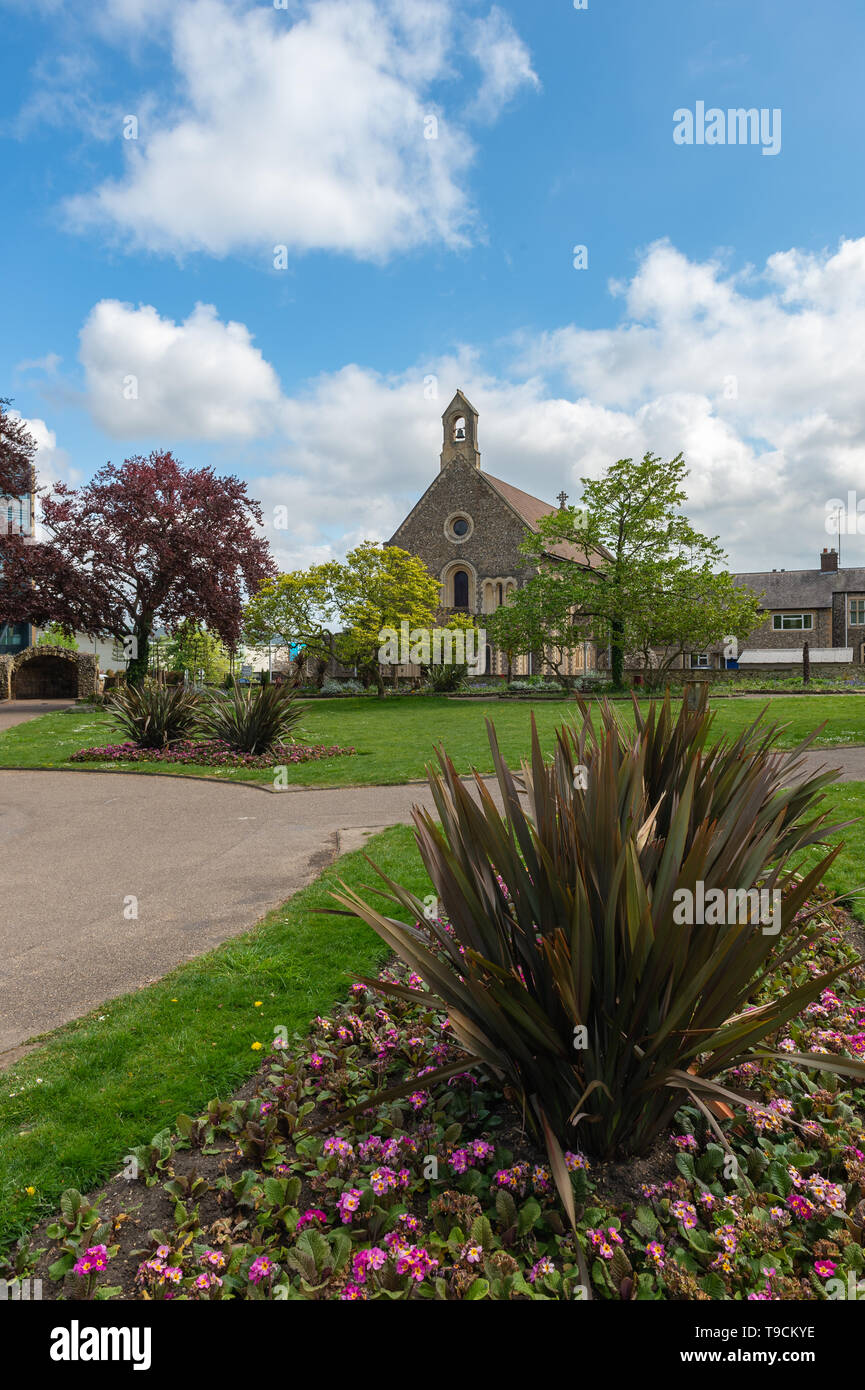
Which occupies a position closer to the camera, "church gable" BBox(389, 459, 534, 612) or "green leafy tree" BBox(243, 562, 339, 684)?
"green leafy tree" BBox(243, 562, 339, 684)

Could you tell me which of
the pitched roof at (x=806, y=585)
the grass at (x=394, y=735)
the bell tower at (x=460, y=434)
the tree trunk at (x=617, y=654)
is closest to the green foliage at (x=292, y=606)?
the grass at (x=394, y=735)

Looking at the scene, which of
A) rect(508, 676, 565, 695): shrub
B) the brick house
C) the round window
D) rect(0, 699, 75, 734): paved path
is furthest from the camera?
the brick house

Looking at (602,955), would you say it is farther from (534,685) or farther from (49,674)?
(49,674)

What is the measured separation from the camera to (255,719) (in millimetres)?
13984

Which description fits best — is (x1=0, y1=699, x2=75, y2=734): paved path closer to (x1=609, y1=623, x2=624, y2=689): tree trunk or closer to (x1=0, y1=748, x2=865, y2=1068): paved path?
(x1=0, y1=748, x2=865, y2=1068): paved path

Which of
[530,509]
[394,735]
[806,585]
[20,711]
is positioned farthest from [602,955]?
[806,585]

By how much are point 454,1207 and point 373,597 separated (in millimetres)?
29917

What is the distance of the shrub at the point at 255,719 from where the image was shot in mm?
Result: 14008

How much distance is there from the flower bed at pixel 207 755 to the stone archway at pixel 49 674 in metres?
22.8

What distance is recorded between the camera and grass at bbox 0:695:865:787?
12125 mm

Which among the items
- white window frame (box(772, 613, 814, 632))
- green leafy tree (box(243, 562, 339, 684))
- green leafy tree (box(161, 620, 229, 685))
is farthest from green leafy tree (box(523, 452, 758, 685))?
white window frame (box(772, 613, 814, 632))

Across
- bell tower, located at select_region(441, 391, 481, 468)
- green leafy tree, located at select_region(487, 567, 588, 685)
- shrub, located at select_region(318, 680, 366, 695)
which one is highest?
bell tower, located at select_region(441, 391, 481, 468)

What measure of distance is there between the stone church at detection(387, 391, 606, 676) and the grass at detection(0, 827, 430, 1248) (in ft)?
134

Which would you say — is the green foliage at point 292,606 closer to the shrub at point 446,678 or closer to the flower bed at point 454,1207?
the shrub at point 446,678
